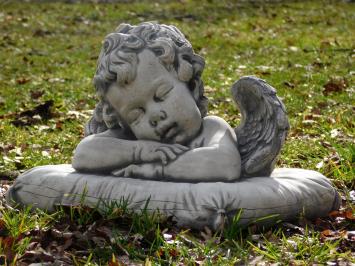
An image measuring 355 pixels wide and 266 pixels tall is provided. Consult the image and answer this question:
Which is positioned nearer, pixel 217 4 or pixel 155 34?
pixel 155 34

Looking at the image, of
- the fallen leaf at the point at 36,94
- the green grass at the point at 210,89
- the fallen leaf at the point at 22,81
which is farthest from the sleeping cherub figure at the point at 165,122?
the fallen leaf at the point at 22,81

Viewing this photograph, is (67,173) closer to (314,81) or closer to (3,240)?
(3,240)

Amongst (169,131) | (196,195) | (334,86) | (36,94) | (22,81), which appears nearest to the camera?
(196,195)

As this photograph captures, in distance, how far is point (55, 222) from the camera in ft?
16.1

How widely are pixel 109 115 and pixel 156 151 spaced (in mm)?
492

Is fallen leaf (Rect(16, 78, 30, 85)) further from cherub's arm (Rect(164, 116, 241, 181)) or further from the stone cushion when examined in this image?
cherub's arm (Rect(164, 116, 241, 181))

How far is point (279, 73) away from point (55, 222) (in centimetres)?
687

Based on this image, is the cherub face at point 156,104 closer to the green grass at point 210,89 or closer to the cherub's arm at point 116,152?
the cherub's arm at point 116,152

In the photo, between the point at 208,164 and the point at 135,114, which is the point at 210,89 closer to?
the point at 135,114

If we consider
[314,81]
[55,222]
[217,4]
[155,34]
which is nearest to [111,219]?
[55,222]


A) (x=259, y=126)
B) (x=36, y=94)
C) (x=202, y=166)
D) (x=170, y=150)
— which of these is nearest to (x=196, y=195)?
(x=202, y=166)

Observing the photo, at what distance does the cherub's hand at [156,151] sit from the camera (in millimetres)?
5047

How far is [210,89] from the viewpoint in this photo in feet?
34.4

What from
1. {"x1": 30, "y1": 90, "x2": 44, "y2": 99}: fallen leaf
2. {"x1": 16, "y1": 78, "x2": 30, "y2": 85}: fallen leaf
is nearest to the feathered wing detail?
{"x1": 30, "y1": 90, "x2": 44, "y2": 99}: fallen leaf
